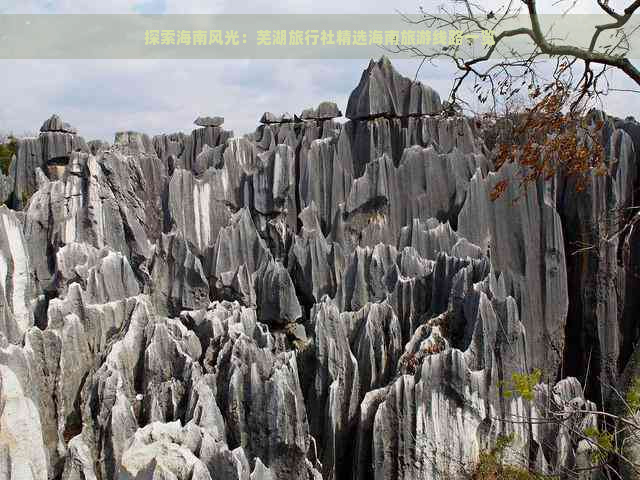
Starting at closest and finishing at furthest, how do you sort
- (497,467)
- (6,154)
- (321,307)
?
(497,467) < (321,307) < (6,154)

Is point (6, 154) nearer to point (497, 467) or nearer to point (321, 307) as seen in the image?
point (321, 307)

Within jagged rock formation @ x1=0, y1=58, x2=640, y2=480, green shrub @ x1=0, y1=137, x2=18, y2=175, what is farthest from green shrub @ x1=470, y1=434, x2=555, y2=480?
green shrub @ x1=0, y1=137, x2=18, y2=175

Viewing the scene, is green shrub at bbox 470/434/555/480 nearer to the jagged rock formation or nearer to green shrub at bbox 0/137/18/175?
the jagged rock formation

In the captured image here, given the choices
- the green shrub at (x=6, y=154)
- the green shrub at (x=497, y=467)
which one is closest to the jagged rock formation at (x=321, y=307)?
the green shrub at (x=497, y=467)

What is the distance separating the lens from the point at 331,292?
11.8m

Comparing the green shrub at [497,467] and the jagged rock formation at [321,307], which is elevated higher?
the jagged rock formation at [321,307]

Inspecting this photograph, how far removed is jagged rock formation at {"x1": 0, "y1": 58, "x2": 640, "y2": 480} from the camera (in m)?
7.62

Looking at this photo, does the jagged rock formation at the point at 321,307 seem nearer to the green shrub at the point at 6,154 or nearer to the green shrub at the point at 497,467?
the green shrub at the point at 497,467

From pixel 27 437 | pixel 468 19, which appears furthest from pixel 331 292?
pixel 468 19

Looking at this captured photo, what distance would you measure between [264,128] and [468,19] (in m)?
16.8

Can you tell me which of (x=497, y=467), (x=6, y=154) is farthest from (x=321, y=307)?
(x=6, y=154)

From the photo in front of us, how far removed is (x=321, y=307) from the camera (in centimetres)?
896

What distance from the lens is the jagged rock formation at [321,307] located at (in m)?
7.62

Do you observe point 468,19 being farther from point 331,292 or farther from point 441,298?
point 331,292
